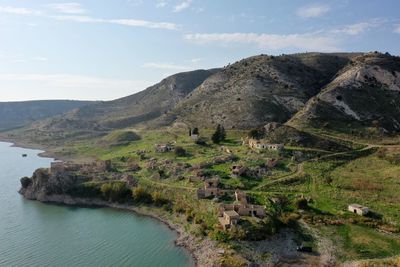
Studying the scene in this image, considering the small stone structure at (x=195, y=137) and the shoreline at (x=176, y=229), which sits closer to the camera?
the shoreline at (x=176, y=229)

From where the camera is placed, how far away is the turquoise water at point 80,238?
56375 millimetres

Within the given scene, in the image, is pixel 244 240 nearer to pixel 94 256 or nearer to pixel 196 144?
pixel 94 256

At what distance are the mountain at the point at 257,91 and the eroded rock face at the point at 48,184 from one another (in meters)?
54.2

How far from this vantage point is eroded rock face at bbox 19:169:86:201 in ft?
285

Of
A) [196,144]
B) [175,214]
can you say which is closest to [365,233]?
[175,214]

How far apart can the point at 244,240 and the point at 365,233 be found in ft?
54.0

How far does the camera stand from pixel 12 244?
204ft

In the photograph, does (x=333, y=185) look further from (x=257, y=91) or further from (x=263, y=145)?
(x=257, y=91)

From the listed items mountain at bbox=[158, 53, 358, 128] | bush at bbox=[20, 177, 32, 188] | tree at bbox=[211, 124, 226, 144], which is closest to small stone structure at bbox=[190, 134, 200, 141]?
tree at bbox=[211, 124, 226, 144]

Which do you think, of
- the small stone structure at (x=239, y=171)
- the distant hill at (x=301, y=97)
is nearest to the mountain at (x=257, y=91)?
the distant hill at (x=301, y=97)

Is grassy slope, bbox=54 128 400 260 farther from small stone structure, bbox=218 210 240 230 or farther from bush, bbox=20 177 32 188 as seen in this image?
bush, bbox=20 177 32 188

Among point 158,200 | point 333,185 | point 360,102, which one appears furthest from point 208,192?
point 360,102

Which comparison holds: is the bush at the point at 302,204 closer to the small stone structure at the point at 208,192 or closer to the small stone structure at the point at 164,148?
the small stone structure at the point at 208,192

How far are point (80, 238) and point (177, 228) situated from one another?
14739 millimetres
